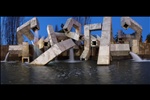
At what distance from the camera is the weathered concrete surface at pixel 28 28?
1502 centimetres

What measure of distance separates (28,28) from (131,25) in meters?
7.61

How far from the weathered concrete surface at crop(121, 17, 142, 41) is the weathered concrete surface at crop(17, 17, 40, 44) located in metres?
6.13

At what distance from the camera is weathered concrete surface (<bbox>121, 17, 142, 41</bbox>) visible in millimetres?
14637

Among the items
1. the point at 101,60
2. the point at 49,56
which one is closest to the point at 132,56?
the point at 101,60

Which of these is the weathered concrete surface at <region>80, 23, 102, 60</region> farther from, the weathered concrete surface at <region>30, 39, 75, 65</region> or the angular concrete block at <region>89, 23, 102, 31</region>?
the weathered concrete surface at <region>30, 39, 75, 65</region>

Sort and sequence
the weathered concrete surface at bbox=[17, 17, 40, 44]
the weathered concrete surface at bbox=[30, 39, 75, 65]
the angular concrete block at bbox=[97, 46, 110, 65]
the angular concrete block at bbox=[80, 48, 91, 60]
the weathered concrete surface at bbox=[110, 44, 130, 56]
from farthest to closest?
the weathered concrete surface at bbox=[17, 17, 40, 44] → the angular concrete block at bbox=[80, 48, 91, 60] → the weathered concrete surface at bbox=[110, 44, 130, 56] → the weathered concrete surface at bbox=[30, 39, 75, 65] → the angular concrete block at bbox=[97, 46, 110, 65]

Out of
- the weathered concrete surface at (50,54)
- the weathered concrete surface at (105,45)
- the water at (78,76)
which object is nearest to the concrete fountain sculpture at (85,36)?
the weathered concrete surface at (105,45)

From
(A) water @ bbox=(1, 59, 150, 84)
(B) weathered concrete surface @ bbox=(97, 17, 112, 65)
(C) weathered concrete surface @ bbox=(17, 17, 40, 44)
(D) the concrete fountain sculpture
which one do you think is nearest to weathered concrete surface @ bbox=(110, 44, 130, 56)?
→ (D) the concrete fountain sculpture

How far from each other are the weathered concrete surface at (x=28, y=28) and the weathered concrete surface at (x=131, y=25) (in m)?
6.13

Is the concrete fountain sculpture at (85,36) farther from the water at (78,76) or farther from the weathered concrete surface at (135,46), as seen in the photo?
the water at (78,76)

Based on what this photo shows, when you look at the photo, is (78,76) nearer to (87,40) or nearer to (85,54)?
(85,54)

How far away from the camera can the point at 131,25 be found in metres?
15.6
